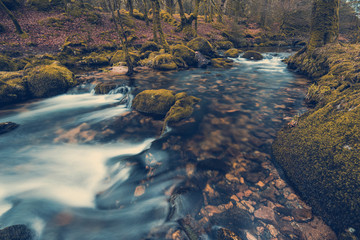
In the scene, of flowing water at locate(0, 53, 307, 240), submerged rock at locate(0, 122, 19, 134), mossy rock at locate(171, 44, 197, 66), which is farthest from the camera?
mossy rock at locate(171, 44, 197, 66)

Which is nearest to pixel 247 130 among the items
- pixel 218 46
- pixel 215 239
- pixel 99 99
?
pixel 215 239

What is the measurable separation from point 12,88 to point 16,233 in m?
8.46

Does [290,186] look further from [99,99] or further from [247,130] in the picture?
[99,99]

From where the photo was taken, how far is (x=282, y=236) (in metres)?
2.46

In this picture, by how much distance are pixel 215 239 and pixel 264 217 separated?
949mm

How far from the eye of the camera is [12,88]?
7.72 meters

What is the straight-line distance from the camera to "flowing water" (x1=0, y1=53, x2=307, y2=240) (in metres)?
2.86

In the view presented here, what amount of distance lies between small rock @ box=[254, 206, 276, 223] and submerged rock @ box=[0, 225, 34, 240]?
3.65m

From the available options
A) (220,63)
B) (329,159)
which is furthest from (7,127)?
(220,63)

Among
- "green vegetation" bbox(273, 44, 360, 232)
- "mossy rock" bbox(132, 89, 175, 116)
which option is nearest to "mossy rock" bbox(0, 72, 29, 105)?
"mossy rock" bbox(132, 89, 175, 116)

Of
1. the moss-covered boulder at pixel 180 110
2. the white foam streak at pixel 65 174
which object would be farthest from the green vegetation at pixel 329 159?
the white foam streak at pixel 65 174

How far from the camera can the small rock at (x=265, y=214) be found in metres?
2.70

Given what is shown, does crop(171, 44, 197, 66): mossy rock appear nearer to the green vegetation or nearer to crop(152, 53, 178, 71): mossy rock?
crop(152, 53, 178, 71): mossy rock

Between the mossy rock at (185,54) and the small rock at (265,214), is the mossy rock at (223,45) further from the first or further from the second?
the small rock at (265,214)
